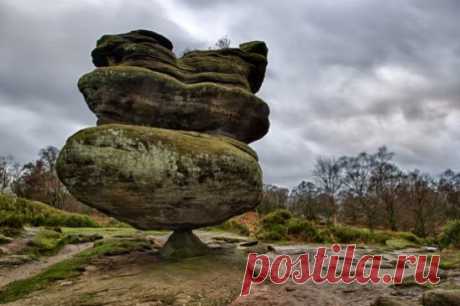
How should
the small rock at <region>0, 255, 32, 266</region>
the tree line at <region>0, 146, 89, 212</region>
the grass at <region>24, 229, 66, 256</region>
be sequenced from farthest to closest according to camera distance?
the tree line at <region>0, 146, 89, 212</region>, the grass at <region>24, 229, 66, 256</region>, the small rock at <region>0, 255, 32, 266</region>

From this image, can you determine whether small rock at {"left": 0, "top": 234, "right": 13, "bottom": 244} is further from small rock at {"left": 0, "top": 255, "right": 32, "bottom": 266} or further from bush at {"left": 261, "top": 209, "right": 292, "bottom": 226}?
bush at {"left": 261, "top": 209, "right": 292, "bottom": 226}

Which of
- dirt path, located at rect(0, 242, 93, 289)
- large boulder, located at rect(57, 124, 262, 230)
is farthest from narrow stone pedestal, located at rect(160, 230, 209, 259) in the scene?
dirt path, located at rect(0, 242, 93, 289)

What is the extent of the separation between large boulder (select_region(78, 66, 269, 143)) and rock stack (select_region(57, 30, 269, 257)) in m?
0.04

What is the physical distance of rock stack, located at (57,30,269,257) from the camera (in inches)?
394

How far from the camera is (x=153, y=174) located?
10.0 metres

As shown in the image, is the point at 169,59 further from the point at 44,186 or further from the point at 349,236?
the point at 44,186

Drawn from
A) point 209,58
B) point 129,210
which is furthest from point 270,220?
point 129,210

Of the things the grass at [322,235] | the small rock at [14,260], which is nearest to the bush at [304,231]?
the grass at [322,235]

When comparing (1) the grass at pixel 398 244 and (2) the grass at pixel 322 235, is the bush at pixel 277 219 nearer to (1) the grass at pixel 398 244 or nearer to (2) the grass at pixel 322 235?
(2) the grass at pixel 322 235

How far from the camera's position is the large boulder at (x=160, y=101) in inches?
486

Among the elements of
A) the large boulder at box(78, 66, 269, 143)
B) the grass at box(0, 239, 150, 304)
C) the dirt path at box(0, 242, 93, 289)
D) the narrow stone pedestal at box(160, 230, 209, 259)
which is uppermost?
the large boulder at box(78, 66, 269, 143)

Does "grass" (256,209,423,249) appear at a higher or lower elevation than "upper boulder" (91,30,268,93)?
lower

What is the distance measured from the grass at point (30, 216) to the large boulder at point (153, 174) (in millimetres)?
12272

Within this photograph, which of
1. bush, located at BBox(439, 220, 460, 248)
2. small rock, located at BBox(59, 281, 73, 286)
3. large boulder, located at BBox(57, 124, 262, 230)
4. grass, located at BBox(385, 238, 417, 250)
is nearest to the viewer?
small rock, located at BBox(59, 281, 73, 286)
